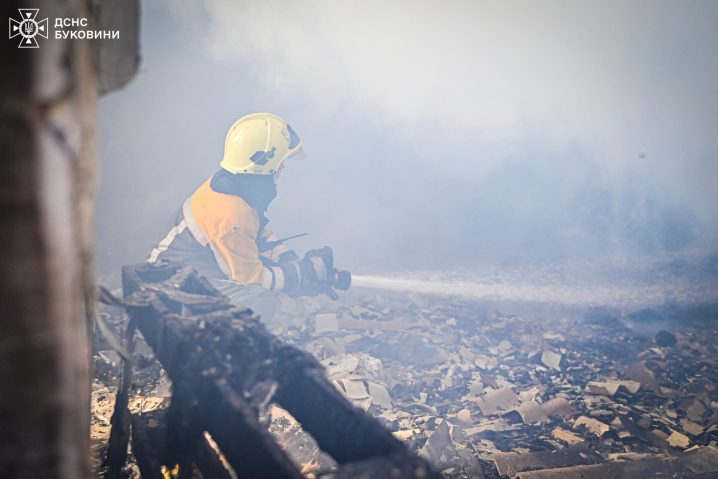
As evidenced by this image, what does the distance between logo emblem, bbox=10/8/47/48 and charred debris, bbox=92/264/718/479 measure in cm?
91

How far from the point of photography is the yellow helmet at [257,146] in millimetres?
4816

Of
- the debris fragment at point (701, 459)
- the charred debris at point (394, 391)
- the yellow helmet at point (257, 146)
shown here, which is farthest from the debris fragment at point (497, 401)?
the yellow helmet at point (257, 146)

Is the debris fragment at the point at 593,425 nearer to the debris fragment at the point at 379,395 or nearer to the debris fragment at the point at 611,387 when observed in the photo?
the debris fragment at the point at 611,387

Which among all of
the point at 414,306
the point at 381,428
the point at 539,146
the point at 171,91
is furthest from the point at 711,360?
the point at 171,91

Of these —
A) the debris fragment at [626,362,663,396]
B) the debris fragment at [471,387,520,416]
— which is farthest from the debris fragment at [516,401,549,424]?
the debris fragment at [626,362,663,396]

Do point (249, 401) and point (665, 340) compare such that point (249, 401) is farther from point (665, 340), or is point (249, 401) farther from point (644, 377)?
point (665, 340)

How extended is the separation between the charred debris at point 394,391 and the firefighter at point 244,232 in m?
1.06

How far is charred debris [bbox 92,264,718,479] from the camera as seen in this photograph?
3.97 feet

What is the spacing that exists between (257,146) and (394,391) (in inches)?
132

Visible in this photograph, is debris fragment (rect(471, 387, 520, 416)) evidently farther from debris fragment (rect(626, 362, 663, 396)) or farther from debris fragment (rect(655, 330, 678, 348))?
debris fragment (rect(655, 330, 678, 348))

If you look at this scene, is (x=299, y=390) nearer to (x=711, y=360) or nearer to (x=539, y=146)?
(x=711, y=360)

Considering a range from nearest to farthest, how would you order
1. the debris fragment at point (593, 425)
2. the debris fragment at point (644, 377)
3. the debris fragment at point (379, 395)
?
the debris fragment at point (593, 425)
the debris fragment at point (379, 395)
the debris fragment at point (644, 377)

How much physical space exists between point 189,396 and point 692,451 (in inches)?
168

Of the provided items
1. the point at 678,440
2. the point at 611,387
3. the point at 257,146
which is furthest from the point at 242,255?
the point at 678,440
